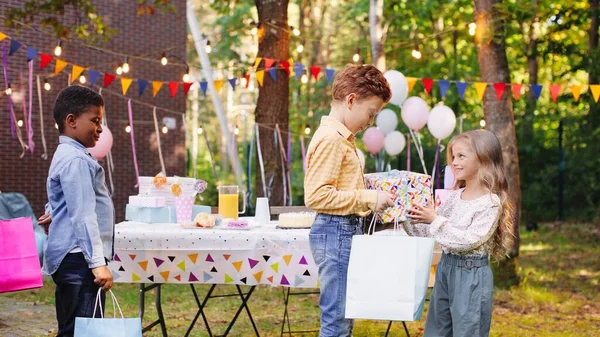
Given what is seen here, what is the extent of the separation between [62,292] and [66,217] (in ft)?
1.04

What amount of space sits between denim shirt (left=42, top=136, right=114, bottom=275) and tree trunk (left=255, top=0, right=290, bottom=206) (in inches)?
221

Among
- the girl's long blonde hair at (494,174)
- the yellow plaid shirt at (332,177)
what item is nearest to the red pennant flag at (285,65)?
the girl's long blonde hair at (494,174)

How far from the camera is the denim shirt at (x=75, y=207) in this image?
321 centimetres

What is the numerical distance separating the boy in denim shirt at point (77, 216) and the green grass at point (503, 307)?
2.88 m

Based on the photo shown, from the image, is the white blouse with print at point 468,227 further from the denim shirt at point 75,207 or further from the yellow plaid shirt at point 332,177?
the denim shirt at point 75,207

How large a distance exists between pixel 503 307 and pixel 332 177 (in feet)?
15.4

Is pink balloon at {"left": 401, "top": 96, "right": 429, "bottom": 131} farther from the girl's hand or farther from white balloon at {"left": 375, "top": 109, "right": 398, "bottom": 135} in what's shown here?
the girl's hand

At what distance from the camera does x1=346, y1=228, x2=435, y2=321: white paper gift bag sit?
10.4 feet

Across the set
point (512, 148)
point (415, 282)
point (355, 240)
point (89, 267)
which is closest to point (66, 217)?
point (89, 267)

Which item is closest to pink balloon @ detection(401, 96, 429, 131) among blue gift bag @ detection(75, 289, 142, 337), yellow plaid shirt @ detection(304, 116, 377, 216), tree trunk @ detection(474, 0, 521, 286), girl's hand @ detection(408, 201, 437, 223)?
tree trunk @ detection(474, 0, 521, 286)

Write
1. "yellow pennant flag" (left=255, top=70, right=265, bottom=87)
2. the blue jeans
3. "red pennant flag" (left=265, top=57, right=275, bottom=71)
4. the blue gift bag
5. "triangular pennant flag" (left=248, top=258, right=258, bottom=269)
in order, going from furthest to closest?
"red pennant flag" (left=265, top=57, right=275, bottom=71)
"yellow pennant flag" (left=255, top=70, right=265, bottom=87)
"triangular pennant flag" (left=248, top=258, right=258, bottom=269)
the blue jeans
the blue gift bag

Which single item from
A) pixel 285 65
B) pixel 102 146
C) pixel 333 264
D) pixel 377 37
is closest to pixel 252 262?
pixel 333 264

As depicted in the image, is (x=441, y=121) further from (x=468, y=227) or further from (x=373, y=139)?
(x=468, y=227)

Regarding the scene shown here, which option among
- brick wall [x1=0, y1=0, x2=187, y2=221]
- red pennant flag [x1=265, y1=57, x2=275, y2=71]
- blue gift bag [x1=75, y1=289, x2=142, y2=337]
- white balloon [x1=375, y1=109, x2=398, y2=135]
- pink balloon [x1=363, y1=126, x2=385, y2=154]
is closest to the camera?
blue gift bag [x1=75, y1=289, x2=142, y2=337]
